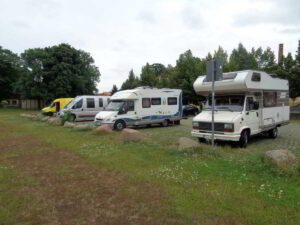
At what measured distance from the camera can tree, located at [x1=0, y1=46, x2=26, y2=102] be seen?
55250mm

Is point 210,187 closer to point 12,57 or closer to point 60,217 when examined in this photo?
point 60,217

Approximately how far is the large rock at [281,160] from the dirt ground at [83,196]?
303 centimetres

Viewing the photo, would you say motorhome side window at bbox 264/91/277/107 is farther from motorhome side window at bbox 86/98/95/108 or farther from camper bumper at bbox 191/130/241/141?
motorhome side window at bbox 86/98/95/108

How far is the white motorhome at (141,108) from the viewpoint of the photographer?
58.3 ft

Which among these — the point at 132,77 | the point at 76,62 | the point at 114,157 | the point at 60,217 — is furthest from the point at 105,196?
the point at 132,77

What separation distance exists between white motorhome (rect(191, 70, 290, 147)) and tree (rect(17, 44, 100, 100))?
3514 cm

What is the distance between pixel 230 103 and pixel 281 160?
18.0ft

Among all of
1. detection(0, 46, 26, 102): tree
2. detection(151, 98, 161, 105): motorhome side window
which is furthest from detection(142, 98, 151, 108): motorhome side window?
detection(0, 46, 26, 102): tree

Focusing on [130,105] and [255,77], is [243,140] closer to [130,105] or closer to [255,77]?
[255,77]

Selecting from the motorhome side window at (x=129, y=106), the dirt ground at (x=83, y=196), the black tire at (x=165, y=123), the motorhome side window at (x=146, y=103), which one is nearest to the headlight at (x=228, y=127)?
the dirt ground at (x=83, y=196)

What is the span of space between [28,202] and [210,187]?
3.47 metres

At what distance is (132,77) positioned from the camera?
76188mm

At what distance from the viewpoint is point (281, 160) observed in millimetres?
6695

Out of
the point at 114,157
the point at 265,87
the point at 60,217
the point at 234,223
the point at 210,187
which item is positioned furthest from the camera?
the point at 265,87
